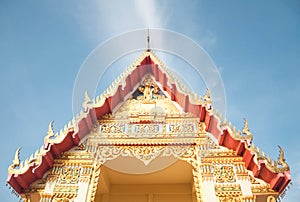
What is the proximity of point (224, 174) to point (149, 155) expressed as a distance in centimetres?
176

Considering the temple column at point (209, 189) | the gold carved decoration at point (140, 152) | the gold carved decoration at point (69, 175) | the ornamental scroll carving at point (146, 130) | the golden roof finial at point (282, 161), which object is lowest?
the temple column at point (209, 189)

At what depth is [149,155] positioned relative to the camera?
22.4 feet

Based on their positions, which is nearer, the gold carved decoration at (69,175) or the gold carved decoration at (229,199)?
the gold carved decoration at (229,199)

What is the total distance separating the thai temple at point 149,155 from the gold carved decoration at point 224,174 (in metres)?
0.02

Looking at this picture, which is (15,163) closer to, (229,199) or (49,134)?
→ (49,134)

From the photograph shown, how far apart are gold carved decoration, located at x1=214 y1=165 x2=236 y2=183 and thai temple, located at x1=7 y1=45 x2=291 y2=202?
2 cm

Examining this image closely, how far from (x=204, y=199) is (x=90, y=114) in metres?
3.40

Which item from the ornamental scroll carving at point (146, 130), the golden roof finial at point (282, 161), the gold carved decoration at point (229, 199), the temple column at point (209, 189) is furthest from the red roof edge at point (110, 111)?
the temple column at point (209, 189)

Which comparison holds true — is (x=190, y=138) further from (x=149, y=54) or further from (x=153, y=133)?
(x=149, y=54)

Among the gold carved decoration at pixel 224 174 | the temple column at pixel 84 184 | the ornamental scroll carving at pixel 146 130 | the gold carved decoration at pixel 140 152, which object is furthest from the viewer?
the ornamental scroll carving at pixel 146 130

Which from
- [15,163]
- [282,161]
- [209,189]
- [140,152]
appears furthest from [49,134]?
[282,161]

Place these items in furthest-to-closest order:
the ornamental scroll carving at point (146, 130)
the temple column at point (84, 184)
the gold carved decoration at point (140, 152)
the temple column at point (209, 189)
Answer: the ornamental scroll carving at point (146, 130) < the gold carved decoration at point (140, 152) < the temple column at point (84, 184) < the temple column at point (209, 189)

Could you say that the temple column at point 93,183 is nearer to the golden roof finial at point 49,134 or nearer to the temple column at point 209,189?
the golden roof finial at point 49,134

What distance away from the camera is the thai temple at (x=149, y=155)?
20.5 feet
